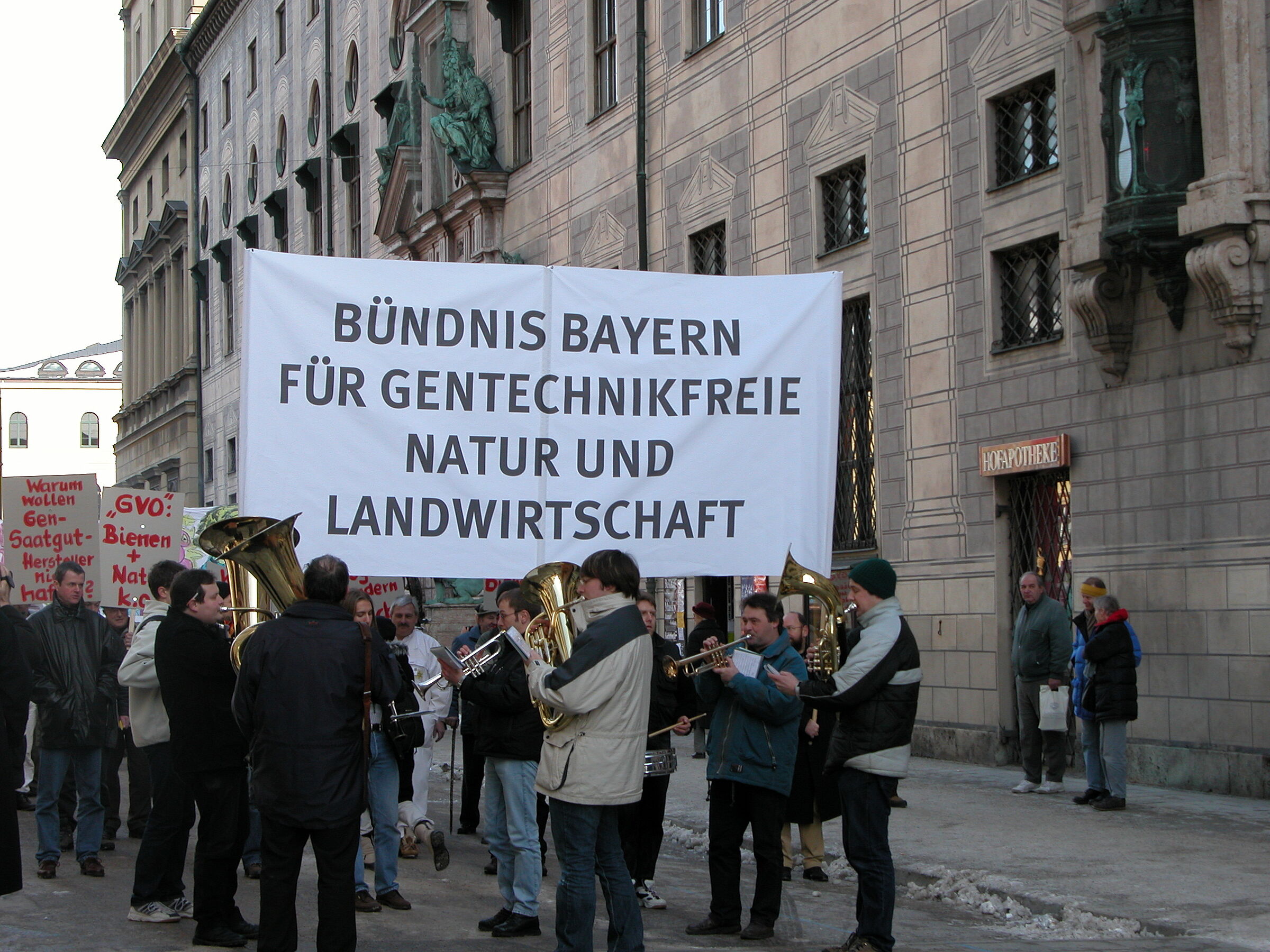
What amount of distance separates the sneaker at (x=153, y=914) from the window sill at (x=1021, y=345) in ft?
34.2

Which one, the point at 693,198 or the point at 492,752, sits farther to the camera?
the point at 693,198

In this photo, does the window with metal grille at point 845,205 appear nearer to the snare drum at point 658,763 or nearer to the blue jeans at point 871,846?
the snare drum at point 658,763

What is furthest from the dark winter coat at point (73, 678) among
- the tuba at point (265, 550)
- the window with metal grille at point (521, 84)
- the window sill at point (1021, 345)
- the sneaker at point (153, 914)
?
the window with metal grille at point (521, 84)

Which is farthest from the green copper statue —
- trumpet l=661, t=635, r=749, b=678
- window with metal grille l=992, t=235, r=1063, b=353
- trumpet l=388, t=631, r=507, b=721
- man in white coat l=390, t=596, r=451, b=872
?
trumpet l=661, t=635, r=749, b=678

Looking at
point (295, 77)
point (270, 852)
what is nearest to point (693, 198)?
point (270, 852)

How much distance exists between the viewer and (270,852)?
7484 mm

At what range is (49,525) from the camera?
16.6 m

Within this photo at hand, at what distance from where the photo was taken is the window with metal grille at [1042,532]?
16.7 meters

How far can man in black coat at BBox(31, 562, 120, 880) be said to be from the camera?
36.1 feet

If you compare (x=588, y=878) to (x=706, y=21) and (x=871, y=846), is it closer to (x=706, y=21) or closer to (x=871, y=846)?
(x=871, y=846)

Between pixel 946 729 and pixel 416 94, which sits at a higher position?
pixel 416 94

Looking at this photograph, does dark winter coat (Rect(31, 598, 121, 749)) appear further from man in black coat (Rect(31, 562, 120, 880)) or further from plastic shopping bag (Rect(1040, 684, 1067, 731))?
plastic shopping bag (Rect(1040, 684, 1067, 731))

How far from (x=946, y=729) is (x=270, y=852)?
11.5 m

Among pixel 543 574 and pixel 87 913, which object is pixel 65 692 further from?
pixel 543 574
